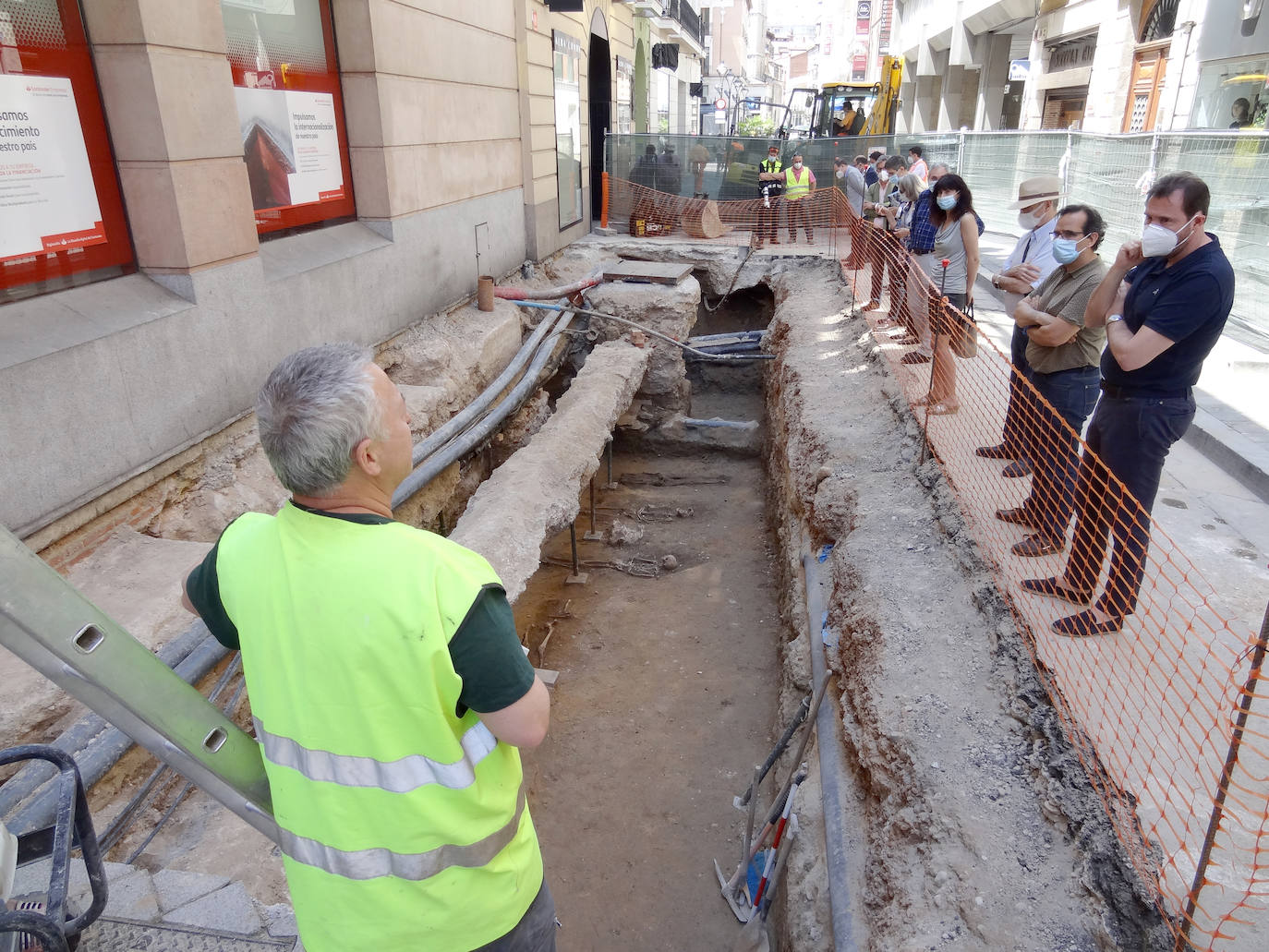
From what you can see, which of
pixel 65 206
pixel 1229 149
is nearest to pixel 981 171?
pixel 1229 149

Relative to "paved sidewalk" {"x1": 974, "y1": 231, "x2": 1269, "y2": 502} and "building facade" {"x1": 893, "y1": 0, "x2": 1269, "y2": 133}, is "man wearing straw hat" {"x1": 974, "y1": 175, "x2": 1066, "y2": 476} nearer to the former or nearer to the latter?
"paved sidewalk" {"x1": 974, "y1": 231, "x2": 1269, "y2": 502}

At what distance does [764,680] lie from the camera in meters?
5.77

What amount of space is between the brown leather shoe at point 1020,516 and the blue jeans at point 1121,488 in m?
0.52

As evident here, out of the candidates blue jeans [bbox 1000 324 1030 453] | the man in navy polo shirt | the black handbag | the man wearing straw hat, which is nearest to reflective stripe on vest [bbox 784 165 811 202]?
the black handbag

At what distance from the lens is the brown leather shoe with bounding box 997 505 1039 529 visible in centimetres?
417

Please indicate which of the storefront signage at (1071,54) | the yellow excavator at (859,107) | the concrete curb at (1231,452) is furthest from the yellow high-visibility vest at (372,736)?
the storefront signage at (1071,54)

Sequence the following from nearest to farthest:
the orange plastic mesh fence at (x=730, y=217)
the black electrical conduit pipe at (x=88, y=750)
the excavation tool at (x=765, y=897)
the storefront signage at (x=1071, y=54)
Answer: the black electrical conduit pipe at (x=88, y=750)
the excavation tool at (x=765, y=897)
the orange plastic mesh fence at (x=730, y=217)
the storefront signage at (x=1071, y=54)

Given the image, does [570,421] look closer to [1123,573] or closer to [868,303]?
[868,303]

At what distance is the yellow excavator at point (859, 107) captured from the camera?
18.7 metres

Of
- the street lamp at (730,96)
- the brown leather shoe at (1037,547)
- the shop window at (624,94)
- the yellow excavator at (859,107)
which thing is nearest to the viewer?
the brown leather shoe at (1037,547)

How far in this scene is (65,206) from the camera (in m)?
4.30

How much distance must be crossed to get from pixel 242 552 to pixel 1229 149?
31.5 feet

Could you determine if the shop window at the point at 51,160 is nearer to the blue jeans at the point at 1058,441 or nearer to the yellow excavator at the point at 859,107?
the blue jeans at the point at 1058,441

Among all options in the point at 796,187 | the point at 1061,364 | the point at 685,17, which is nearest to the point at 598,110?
the point at 796,187
